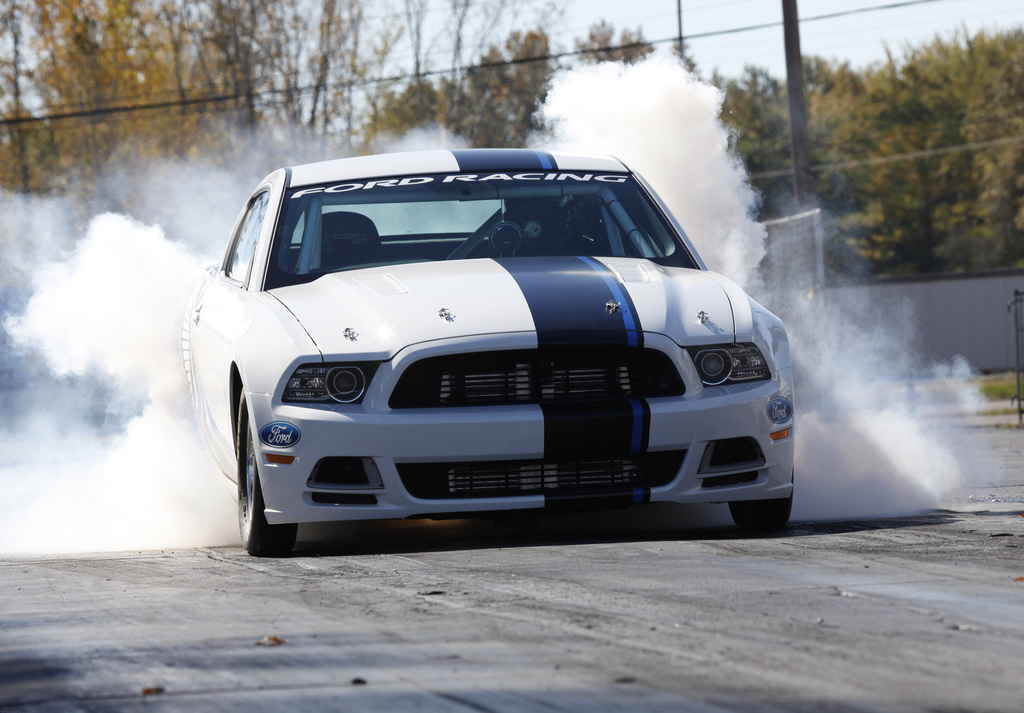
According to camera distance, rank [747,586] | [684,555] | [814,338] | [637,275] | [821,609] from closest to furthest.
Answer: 1. [821,609]
2. [747,586]
3. [684,555]
4. [637,275]
5. [814,338]

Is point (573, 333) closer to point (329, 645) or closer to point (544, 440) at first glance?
point (544, 440)

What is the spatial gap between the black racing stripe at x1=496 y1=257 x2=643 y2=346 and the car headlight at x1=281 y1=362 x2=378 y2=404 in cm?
69

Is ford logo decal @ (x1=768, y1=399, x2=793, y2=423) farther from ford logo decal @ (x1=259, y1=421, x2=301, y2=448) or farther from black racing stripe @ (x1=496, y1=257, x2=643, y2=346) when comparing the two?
ford logo decal @ (x1=259, y1=421, x2=301, y2=448)

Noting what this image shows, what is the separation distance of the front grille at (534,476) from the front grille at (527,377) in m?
0.24

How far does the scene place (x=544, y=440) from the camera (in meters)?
5.47

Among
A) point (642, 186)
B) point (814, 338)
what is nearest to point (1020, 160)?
point (814, 338)

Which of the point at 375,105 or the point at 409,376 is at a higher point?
the point at 375,105

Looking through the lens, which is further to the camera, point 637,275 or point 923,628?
point 637,275

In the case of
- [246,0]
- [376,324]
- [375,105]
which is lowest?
[376,324]

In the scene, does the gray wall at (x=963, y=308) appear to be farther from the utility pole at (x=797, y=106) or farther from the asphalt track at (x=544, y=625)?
the asphalt track at (x=544, y=625)

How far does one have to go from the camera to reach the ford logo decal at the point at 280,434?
18.1ft

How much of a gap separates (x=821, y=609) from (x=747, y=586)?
1.48 ft

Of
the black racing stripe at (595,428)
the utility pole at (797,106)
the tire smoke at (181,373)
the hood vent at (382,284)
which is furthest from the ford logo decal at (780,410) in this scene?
the utility pole at (797,106)

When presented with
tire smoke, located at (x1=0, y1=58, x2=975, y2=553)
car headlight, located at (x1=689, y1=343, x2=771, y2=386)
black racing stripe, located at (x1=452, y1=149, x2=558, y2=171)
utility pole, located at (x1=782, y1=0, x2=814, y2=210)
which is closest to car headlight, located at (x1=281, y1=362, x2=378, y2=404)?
car headlight, located at (x1=689, y1=343, x2=771, y2=386)
